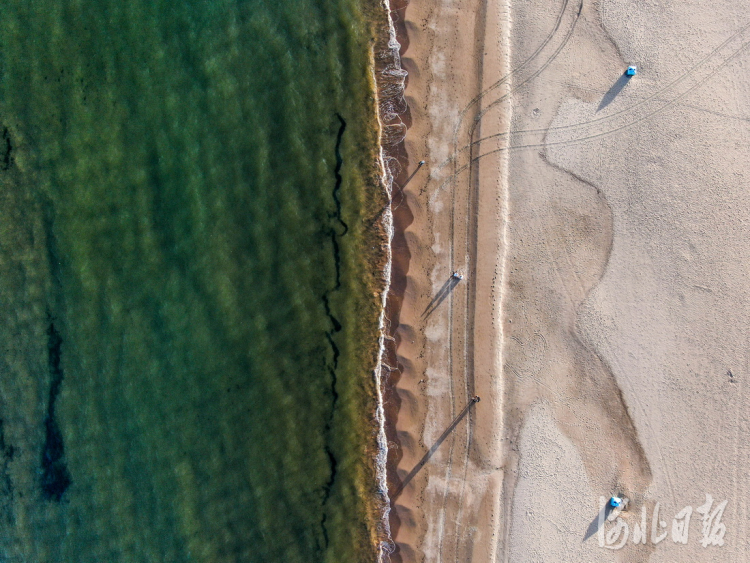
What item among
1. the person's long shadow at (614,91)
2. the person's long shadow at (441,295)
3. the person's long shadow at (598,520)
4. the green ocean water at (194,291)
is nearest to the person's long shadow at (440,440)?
the green ocean water at (194,291)

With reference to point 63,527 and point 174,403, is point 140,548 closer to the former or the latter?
point 63,527

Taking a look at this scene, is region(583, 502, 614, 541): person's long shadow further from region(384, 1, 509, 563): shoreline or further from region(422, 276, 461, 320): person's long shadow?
region(422, 276, 461, 320): person's long shadow

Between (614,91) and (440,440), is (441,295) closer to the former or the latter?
(440,440)

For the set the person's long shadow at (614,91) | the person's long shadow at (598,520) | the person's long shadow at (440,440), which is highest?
the person's long shadow at (614,91)

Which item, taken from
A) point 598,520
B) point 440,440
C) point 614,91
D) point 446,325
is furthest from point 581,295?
point 598,520

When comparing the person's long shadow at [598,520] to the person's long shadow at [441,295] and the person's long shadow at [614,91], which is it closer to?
the person's long shadow at [441,295]

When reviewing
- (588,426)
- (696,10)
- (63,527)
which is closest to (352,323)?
(588,426)
